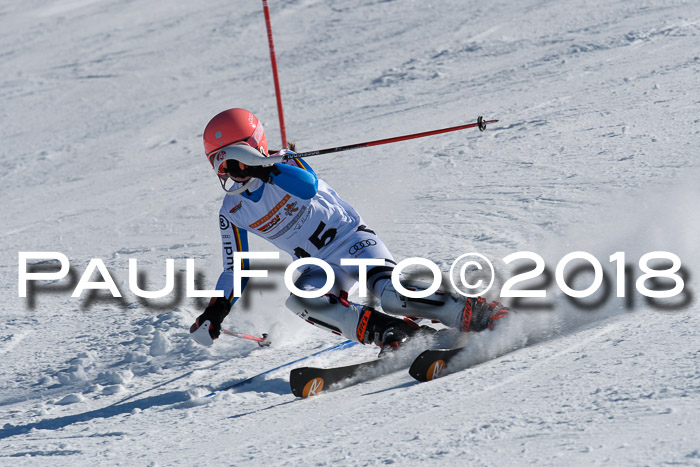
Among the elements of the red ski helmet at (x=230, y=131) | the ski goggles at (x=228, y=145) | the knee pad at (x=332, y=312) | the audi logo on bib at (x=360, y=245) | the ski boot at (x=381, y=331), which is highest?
the red ski helmet at (x=230, y=131)

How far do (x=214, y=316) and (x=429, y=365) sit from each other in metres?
1.13

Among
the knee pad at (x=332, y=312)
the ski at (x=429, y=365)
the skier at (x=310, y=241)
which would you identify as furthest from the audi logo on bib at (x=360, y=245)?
the ski at (x=429, y=365)

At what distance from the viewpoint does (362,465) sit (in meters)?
2.68

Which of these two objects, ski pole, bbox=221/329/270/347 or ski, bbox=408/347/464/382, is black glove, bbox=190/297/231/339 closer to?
ski pole, bbox=221/329/270/347

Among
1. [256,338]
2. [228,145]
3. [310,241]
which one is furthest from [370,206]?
[228,145]

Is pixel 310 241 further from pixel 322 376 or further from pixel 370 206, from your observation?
pixel 370 206

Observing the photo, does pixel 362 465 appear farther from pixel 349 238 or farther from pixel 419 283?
pixel 349 238

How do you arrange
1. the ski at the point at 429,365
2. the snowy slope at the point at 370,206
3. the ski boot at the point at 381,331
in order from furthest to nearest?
the ski boot at the point at 381,331 < the ski at the point at 429,365 < the snowy slope at the point at 370,206

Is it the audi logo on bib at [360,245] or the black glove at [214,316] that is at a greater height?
the audi logo on bib at [360,245]

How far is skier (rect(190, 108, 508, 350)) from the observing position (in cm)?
411

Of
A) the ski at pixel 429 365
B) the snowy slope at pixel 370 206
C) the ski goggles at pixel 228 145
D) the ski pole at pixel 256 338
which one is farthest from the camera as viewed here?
the ski pole at pixel 256 338

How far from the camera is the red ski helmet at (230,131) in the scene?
430cm

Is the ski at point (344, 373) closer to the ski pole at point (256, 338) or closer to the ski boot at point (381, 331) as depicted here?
the ski boot at point (381, 331)

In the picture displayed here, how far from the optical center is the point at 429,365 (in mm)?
3648
